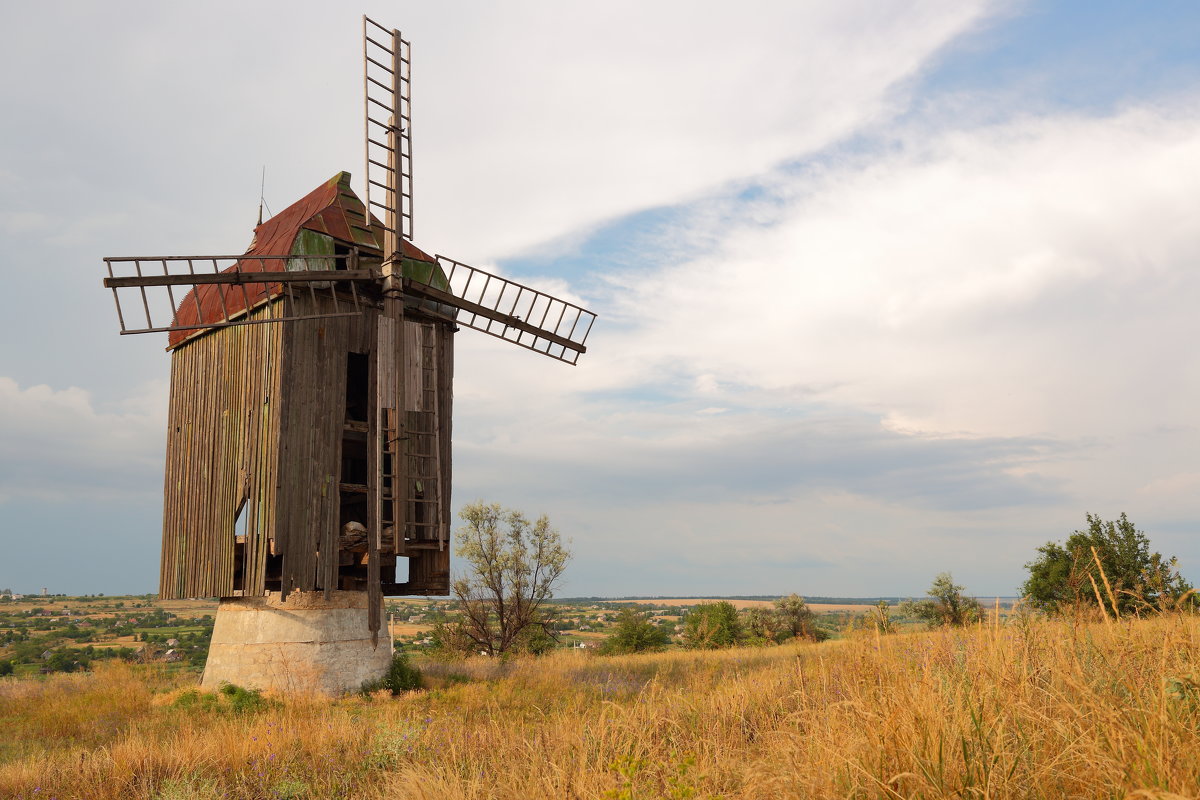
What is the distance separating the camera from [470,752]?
7.69 m

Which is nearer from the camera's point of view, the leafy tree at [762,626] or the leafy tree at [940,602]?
the leafy tree at [940,602]

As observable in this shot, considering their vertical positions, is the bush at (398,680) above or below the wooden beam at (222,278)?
below

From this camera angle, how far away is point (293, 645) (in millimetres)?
14859

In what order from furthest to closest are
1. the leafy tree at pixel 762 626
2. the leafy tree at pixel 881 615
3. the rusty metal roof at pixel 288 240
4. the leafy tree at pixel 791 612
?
the leafy tree at pixel 791 612, the leafy tree at pixel 762 626, the rusty metal roof at pixel 288 240, the leafy tree at pixel 881 615

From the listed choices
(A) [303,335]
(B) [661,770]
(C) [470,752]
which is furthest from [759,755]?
(A) [303,335]

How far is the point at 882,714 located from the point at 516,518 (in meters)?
22.9

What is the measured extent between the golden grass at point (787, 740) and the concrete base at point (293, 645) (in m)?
1.44

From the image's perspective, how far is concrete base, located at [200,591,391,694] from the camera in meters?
14.7

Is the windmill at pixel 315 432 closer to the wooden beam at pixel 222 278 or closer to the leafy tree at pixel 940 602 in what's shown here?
the wooden beam at pixel 222 278

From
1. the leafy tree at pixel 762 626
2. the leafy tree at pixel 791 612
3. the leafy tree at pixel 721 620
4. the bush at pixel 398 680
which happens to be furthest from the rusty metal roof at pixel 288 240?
the leafy tree at pixel 791 612

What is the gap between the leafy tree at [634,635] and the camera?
3546 cm

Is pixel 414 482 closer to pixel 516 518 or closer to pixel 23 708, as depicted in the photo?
pixel 23 708

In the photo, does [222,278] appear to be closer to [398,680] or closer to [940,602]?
[398,680]

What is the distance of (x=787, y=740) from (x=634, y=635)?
31.5 m
